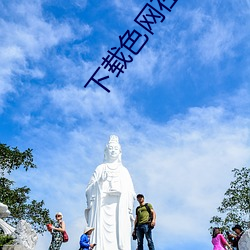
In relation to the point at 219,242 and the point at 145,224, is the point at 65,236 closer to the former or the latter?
the point at 145,224

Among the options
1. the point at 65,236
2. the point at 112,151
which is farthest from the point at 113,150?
A: the point at 65,236

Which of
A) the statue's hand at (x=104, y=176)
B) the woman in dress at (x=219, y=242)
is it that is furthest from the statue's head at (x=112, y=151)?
the woman in dress at (x=219, y=242)

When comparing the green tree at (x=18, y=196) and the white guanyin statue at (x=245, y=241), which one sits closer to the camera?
the white guanyin statue at (x=245, y=241)

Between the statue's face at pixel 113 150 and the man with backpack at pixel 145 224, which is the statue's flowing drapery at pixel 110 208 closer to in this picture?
the statue's face at pixel 113 150

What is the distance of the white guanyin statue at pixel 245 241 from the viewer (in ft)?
30.1

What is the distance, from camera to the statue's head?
47.0 feet

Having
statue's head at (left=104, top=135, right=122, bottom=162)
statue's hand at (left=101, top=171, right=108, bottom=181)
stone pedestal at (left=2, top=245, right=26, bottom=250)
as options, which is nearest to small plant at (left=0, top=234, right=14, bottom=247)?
stone pedestal at (left=2, top=245, right=26, bottom=250)

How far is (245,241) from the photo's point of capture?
922 cm

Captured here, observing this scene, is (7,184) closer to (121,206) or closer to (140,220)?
(121,206)

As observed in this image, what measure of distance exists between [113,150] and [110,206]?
5.80 ft

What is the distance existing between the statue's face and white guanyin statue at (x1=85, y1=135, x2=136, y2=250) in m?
→ 0.31

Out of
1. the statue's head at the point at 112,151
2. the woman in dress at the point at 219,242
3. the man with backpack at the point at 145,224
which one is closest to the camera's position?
the woman in dress at the point at 219,242

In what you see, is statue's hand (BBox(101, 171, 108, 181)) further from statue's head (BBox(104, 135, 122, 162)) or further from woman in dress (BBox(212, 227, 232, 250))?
woman in dress (BBox(212, 227, 232, 250))

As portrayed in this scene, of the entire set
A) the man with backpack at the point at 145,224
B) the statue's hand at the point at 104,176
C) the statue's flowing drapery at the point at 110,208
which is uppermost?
the statue's hand at the point at 104,176
